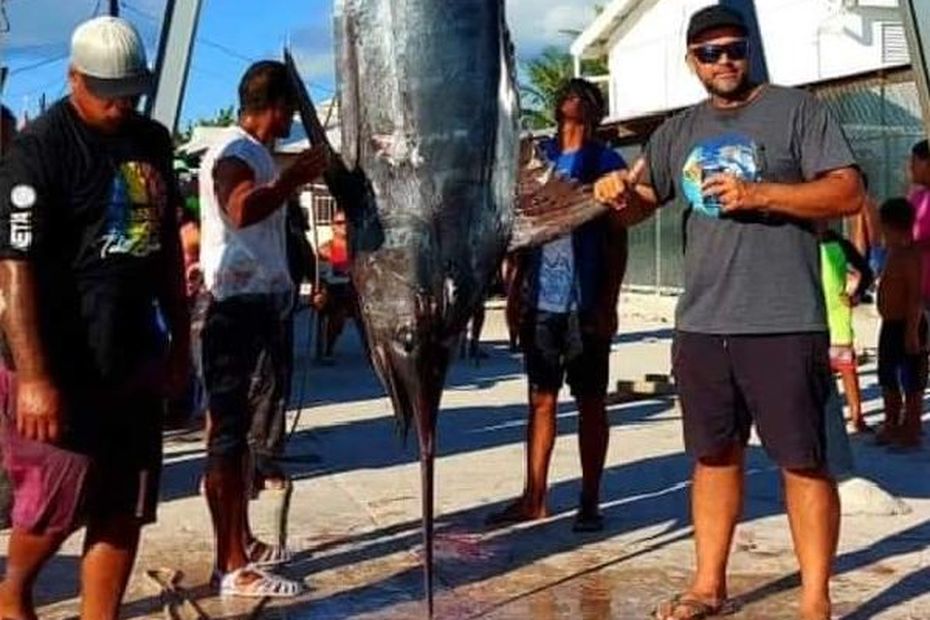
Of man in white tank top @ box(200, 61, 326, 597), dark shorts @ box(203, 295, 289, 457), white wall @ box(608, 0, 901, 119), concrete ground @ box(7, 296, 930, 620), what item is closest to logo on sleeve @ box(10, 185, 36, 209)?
man in white tank top @ box(200, 61, 326, 597)

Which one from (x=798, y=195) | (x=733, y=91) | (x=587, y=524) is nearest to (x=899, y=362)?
(x=587, y=524)

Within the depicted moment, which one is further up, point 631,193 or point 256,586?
point 631,193

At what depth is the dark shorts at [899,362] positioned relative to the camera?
805 cm

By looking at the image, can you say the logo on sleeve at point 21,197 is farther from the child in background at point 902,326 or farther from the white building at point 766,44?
the white building at point 766,44

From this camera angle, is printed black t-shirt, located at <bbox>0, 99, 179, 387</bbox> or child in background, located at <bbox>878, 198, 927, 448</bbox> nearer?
printed black t-shirt, located at <bbox>0, 99, 179, 387</bbox>

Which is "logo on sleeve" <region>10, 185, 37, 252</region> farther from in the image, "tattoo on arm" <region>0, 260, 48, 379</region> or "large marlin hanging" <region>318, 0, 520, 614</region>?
"large marlin hanging" <region>318, 0, 520, 614</region>

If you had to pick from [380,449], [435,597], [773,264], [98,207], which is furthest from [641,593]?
[380,449]

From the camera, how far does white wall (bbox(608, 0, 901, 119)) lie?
21.3 metres

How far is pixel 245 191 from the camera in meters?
4.54

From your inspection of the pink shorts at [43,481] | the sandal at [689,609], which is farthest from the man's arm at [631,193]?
the pink shorts at [43,481]

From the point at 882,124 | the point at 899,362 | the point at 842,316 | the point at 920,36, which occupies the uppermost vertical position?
the point at 882,124

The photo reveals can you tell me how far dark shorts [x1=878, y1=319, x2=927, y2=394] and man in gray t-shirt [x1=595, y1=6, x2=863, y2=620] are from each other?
12.5ft

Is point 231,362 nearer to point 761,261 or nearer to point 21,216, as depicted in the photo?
point 21,216

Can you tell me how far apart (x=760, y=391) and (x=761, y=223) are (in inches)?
17.9
